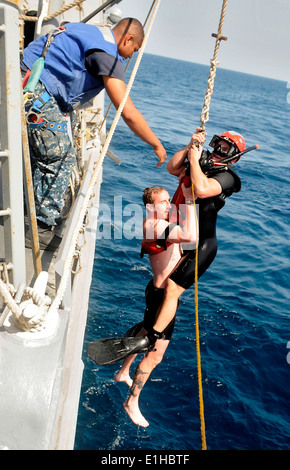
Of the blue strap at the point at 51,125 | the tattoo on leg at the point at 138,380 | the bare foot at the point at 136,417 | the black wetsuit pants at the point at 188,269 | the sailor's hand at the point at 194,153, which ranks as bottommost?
the bare foot at the point at 136,417

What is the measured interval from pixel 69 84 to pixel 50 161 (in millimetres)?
740

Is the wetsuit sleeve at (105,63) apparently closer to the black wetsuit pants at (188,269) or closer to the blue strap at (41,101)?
the blue strap at (41,101)

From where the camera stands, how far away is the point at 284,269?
35.4 feet

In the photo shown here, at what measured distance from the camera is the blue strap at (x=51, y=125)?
3.67 m

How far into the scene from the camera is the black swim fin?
4.09 meters

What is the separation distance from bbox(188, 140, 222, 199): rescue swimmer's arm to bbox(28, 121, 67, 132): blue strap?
1.16 m

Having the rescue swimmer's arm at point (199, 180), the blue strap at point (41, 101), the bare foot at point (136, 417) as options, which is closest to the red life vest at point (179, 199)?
the rescue swimmer's arm at point (199, 180)

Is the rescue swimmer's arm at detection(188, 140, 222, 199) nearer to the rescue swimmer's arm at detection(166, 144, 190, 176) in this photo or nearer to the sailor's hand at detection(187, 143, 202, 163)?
the sailor's hand at detection(187, 143, 202, 163)

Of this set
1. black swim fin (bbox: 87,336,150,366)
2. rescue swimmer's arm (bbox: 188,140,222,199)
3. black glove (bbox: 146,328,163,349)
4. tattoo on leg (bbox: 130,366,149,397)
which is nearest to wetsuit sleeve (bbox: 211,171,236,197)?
rescue swimmer's arm (bbox: 188,140,222,199)

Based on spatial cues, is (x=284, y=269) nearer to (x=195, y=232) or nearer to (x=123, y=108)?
(x=195, y=232)

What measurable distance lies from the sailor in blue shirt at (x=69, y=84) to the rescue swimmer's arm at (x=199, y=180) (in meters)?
0.26

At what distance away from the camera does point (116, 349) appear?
13.5ft

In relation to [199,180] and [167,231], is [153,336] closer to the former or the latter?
[167,231]
